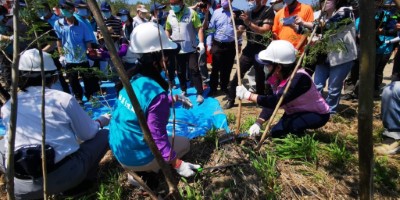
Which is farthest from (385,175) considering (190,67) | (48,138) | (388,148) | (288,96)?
(190,67)

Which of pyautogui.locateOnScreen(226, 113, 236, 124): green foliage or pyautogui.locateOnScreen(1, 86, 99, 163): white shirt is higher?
pyautogui.locateOnScreen(1, 86, 99, 163): white shirt

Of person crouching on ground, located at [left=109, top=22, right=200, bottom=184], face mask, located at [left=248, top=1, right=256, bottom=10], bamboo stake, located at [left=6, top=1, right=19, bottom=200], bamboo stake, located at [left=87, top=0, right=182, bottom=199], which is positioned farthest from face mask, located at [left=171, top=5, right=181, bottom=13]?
bamboo stake, located at [left=6, top=1, right=19, bottom=200]

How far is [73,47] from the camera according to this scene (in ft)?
17.1

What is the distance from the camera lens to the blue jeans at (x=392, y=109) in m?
3.37

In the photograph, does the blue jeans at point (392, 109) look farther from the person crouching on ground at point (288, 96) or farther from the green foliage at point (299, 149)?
the green foliage at point (299, 149)

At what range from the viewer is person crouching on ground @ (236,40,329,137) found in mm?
3059

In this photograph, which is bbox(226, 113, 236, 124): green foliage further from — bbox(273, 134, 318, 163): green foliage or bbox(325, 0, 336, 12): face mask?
bbox(325, 0, 336, 12): face mask

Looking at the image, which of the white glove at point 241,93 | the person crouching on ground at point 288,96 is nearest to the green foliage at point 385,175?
the person crouching on ground at point 288,96

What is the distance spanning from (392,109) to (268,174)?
1798 mm

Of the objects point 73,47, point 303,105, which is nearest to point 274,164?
point 303,105

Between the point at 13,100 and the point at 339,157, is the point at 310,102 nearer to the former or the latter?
the point at 339,157

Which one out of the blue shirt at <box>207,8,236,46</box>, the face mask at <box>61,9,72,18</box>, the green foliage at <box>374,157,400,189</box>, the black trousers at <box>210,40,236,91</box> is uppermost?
the face mask at <box>61,9,72,18</box>

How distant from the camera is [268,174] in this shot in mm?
2697

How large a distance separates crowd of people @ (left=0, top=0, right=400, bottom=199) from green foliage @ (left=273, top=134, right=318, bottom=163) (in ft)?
0.97
